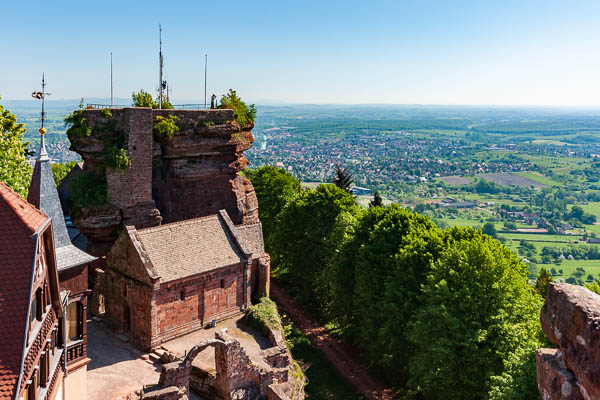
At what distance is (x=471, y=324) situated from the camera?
26.4 m

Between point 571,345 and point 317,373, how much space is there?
111 ft

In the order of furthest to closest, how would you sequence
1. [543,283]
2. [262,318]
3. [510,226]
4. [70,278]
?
[510,226]
[543,283]
[262,318]
[70,278]

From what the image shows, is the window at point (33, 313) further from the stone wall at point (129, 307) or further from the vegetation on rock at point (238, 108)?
the vegetation on rock at point (238, 108)

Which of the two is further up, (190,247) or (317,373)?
(190,247)

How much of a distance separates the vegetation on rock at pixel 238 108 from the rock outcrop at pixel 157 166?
843mm

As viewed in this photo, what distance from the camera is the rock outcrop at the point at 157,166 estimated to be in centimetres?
3572

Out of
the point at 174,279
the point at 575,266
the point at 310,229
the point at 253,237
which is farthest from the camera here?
the point at 575,266

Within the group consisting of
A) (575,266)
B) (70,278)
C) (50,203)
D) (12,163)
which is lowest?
A: (575,266)

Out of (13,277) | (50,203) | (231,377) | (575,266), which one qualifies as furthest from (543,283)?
(575,266)

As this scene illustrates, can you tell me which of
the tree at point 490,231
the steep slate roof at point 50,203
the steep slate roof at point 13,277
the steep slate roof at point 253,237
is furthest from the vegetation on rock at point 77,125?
the tree at point 490,231

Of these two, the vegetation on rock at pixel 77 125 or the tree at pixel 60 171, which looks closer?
the vegetation on rock at pixel 77 125

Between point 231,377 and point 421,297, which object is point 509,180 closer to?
point 421,297

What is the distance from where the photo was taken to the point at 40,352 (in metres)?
14.5

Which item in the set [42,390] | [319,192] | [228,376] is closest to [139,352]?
[228,376]
